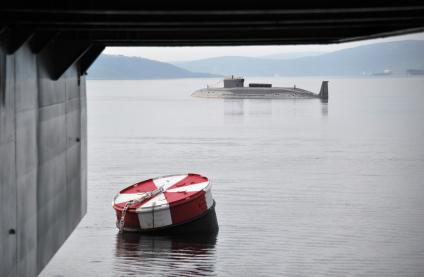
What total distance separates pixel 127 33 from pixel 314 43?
6.91 m

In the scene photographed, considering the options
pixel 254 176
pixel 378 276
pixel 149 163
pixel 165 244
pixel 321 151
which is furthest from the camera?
pixel 321 151

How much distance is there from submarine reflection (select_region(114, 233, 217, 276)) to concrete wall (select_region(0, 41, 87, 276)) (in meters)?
3.68

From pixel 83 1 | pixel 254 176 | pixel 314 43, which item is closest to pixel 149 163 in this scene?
pixel 254 176

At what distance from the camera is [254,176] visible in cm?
6031

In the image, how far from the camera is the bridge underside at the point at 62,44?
1589cm

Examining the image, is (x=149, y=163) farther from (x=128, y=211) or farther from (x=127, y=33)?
(x=127, y=33)

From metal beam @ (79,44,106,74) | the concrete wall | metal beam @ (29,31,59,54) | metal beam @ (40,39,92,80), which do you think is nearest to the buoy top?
the concrete wall

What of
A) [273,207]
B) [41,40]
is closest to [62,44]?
[41,40]


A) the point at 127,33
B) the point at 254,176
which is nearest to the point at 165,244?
the point at 127,33

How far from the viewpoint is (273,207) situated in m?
44.8

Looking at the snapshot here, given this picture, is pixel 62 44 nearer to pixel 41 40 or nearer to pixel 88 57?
pixel 41 40

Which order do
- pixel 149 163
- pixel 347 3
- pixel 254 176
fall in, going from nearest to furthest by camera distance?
pixel 347 3 → pixel 254 176 → pixel 149 163

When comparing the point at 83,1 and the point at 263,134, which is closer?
the point at 83,1

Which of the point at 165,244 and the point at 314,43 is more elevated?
the point at 314,43
